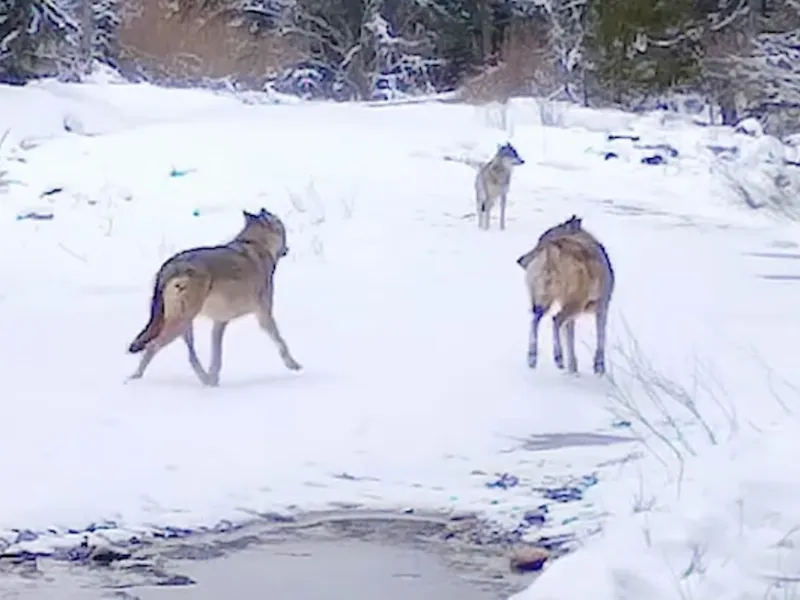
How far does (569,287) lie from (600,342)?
1.11 ft

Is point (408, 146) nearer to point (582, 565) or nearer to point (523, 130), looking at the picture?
point (523, 130)

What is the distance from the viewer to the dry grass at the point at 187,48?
135ft

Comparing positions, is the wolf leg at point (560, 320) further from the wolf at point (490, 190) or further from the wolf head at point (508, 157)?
the wolf head at point (508, 157)

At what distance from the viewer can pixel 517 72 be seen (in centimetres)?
3791

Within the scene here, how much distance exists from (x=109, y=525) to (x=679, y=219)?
42.1 feet

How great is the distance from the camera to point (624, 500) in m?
6.52

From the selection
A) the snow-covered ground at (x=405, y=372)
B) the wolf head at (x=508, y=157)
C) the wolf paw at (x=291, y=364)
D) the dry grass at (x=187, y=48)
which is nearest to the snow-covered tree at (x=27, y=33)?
the snow-covered ground at (x=405, y=372)

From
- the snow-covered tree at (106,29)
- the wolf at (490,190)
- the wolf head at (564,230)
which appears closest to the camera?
the wolf head at (564,230)

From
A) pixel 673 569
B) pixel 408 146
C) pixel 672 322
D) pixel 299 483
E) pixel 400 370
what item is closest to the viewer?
pixel 673 569

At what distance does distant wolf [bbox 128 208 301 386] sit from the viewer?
903cm

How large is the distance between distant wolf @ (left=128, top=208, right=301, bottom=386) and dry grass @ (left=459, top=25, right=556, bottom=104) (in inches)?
936

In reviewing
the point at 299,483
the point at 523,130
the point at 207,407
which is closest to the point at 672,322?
the point at 207,407

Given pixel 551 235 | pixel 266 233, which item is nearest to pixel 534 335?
pixel 551 235

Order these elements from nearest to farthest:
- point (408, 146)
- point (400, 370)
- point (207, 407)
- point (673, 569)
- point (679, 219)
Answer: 1. point (673, 569)
2. point (207, 407)
3. point (400, 370)
4. point (679, 219)
5. point (408, 146)
